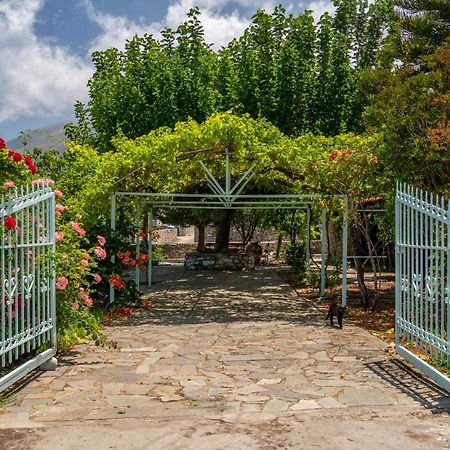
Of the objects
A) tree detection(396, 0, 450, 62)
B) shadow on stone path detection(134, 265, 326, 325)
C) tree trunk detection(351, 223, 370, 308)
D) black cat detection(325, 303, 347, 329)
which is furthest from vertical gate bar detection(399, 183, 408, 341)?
tree detection(396, 0, 450, 62)

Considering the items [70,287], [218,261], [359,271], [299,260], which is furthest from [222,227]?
[70,287]

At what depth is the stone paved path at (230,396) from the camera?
457 cm

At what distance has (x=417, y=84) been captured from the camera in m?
9.58

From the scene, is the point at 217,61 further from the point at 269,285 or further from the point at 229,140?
the point at 229,140

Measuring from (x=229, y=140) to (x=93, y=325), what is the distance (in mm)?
4730

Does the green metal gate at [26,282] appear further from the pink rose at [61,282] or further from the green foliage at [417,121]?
the green foliage at [417,121]

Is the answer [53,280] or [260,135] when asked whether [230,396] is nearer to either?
[53,280]

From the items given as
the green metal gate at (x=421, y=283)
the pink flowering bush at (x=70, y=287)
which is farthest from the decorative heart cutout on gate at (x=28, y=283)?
the green metal gate at (x=421, y=283)

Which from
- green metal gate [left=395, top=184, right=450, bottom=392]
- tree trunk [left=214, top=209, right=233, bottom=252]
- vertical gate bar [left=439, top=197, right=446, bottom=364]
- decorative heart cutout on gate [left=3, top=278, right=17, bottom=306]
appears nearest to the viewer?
decorative heart cutout on gate [left=3, top=278, right=17, bottom=306]

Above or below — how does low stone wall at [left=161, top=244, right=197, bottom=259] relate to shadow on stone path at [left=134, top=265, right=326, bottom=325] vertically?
above

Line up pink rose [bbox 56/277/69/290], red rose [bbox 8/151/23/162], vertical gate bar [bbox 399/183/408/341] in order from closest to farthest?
red rose [bbox 8/151/23/162] < vertical gate bar [bbox 399/183/408/341] < pink rose [bbox 56/277/69/290]

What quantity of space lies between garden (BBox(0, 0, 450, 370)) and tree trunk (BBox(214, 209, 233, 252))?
3398 mm

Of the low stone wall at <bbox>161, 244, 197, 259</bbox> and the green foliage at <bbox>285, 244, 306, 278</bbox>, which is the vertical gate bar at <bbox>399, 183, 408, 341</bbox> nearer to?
the green foliage at <bbox>285, 244, 306, 278</bbox>

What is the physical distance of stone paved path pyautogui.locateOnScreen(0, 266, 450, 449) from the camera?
457cm
